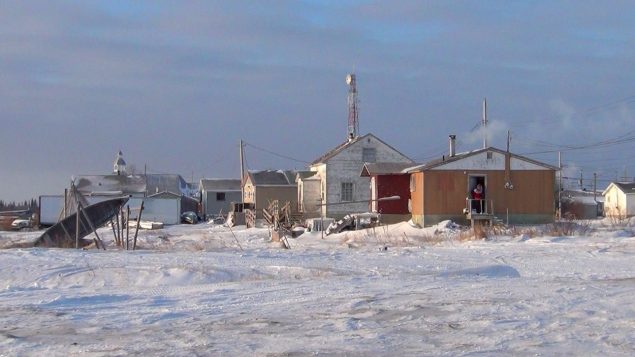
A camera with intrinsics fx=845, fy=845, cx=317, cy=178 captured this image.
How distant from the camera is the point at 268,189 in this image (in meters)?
66.1

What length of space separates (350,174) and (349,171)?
217 millimetres

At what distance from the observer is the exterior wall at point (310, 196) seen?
59.0 metres

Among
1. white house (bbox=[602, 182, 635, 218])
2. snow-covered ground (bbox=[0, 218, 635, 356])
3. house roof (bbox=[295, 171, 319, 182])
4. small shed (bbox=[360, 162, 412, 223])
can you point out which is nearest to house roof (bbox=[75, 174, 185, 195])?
house roof (bbox=[295, 171, 319, 182])

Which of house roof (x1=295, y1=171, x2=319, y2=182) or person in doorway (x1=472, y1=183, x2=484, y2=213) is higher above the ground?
house roof (x1=295, y1=171, x2=319, y2=182)

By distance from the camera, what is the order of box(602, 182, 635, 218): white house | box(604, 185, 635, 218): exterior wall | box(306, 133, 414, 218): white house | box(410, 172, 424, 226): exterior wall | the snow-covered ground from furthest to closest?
box(602, 182, 635, 218): white house, box(604, 185, 635, 218): exterior wall, box(306, 133, 414, 218): white house, box(410, 172, 424, 226): exterior wall, the snow-covered ground

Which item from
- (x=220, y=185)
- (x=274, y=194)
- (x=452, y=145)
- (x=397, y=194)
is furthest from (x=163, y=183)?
(x=452, y=145)

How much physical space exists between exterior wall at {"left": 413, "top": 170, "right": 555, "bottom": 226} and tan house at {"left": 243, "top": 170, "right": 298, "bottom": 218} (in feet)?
66.8

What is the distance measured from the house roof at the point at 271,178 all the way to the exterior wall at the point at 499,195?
25145 mm

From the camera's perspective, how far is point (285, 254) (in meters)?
22.2

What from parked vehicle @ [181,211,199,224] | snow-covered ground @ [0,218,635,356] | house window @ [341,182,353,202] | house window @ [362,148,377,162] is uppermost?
house window @ [362,148,377,162]

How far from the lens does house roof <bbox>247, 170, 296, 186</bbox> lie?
67188mm

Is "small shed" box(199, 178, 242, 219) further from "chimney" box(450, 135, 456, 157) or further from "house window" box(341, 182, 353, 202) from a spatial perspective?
"chimney" box(450, 135, 456, 157)

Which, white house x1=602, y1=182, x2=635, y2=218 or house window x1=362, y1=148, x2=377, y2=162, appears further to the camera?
white house x1=602, y1=182, x2=635, y2=218

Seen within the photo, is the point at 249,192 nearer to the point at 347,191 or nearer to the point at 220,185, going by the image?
the point at 347,191
